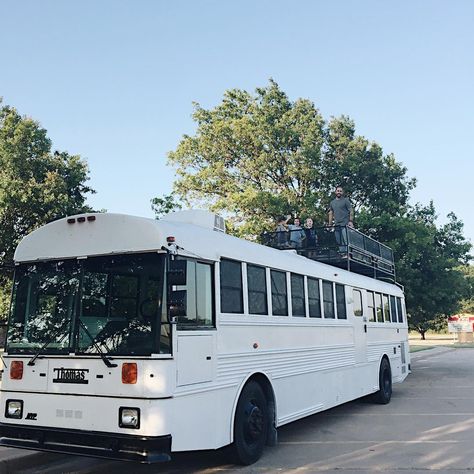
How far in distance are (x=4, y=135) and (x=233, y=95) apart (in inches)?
520

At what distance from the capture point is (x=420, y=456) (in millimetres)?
6770

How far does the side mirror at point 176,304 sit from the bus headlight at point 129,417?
0.90 m

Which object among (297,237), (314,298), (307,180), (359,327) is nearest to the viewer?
(314,298)

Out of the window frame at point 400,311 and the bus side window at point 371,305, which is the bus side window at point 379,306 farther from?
the window frame at point 400,311

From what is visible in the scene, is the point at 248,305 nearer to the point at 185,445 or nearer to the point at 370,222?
the point at 185,445

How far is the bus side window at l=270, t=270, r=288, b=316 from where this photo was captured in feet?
24.7

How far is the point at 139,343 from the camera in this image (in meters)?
5.31

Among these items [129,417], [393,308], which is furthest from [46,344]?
[393,308]

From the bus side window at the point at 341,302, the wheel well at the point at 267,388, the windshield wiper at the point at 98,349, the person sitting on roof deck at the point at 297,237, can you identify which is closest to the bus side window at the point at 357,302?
the bus side window at the point at 341,302

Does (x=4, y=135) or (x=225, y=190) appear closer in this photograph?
Result: (x=4, y=135)

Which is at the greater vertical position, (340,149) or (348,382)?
(340,149)

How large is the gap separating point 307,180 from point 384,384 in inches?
516

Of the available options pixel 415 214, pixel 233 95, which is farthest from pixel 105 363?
pixel 233 95

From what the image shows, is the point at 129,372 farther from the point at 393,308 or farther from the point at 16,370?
the point at 393,308
